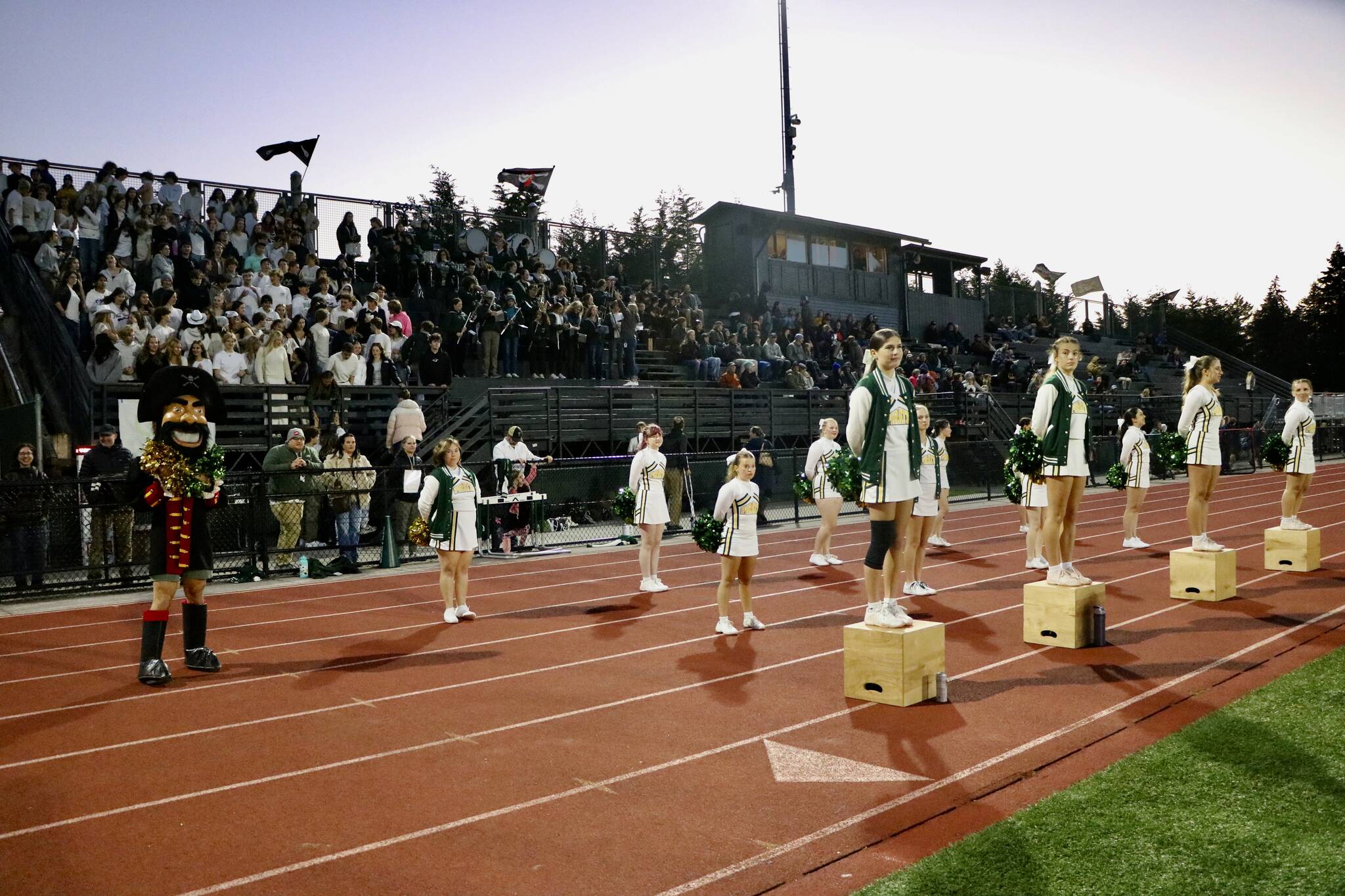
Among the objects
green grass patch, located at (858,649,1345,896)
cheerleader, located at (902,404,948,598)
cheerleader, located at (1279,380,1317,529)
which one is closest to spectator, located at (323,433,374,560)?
cheerleader, located at (902,404,948,598)

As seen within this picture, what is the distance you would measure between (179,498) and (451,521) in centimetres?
295

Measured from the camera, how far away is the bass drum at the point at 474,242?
24.1 meters

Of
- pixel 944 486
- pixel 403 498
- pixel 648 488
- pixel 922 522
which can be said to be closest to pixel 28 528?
pixel 403 498

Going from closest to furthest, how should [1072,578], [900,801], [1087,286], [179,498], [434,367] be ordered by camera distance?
[900,801]
[179,498]
[1072,578]
[434,367]
[1087,286]

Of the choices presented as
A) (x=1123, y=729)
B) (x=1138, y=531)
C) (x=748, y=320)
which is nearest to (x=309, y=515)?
(x=1123, y=729)

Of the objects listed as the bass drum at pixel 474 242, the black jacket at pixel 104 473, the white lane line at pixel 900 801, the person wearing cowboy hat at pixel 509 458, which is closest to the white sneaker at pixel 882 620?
the white lane line at pixel 900 801

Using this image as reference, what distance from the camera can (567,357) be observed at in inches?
902

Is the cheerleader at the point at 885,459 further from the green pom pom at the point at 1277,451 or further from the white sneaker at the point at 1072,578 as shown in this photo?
the green pom pom at the point at 1277,451

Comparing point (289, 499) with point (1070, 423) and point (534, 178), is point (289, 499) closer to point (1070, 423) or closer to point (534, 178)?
point (1070, 423)

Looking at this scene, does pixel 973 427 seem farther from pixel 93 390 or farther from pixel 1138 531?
pixel 93 390

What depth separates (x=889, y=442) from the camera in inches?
288

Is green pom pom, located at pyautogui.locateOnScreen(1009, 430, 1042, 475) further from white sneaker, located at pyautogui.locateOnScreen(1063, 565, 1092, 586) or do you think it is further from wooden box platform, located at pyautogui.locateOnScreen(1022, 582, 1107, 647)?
wooden box platform, located at pyautogui.locateOnScreen(1022, 582, 1107, 647)

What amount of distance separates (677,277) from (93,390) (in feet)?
85.3

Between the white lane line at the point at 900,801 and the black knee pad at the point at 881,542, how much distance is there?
1.61 m
